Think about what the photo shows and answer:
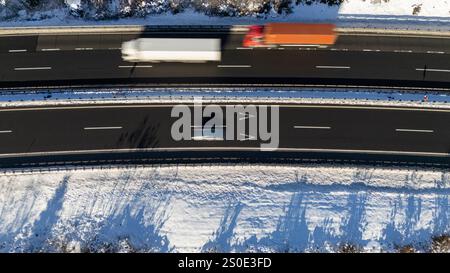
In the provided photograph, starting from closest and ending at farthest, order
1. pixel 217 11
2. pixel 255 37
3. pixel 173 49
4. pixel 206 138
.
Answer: pixel 206 138 < pixel 173 49 < pixel 255 37 < pixel 217 11

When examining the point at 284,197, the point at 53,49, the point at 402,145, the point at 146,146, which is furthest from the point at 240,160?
the point at 53,49

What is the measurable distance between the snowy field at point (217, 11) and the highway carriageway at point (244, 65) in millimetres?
2272

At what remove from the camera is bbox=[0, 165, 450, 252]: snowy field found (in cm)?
3234

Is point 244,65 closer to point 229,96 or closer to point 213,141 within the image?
point 229,96

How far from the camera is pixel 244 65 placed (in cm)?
3728

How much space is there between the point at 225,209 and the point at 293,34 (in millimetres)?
16090

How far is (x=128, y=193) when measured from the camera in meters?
33.6

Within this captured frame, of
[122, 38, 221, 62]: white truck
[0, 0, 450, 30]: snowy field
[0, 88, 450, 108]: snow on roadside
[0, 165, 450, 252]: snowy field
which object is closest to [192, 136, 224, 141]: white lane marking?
[0, 165, 450, 252]: snowy field

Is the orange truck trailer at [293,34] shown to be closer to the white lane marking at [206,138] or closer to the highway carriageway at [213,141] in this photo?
the highway carriageway at [213,141]

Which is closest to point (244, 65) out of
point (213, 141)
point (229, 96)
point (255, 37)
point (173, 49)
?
point (255, 37)

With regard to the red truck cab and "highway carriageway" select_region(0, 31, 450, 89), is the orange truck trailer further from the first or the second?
"highway carriageway" select_region(0, 31, 450, 89)

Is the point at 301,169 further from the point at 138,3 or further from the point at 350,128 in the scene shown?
the point at 138,3

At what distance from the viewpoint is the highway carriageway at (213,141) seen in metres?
34.4

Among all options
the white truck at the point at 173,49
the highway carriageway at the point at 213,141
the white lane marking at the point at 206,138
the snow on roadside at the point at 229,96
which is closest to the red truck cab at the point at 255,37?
the white truck at the point at 173,49
